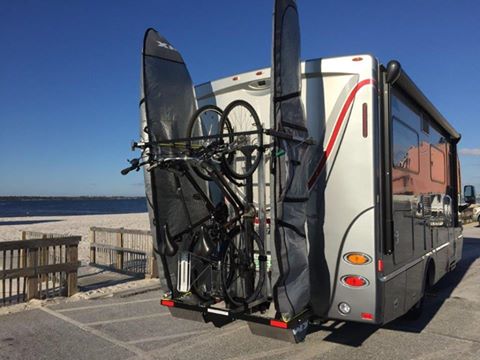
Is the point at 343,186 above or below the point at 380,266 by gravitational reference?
above

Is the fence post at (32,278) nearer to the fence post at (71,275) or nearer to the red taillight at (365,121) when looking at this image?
the fence post at (71,275)

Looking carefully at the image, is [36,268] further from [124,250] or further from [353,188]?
[353,188]

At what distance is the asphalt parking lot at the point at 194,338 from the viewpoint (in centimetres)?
523

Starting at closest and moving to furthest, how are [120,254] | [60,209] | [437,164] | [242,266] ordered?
[242,266], [437,164], [120,254], [60,209]

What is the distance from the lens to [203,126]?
5859mm

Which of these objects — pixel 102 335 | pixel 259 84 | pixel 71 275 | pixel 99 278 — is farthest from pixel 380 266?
pixel 99 278

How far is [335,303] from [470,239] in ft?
55.1

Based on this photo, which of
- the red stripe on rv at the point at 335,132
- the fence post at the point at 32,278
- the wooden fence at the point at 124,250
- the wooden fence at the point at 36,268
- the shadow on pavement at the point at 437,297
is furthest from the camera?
the wooden fence at the point at 124,250

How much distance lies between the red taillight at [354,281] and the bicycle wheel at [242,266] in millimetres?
863

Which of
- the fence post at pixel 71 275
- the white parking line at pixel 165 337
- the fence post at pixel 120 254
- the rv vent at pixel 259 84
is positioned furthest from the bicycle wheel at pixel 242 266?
the fence post at pixel 120 254

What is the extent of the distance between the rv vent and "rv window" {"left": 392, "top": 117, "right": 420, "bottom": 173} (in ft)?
4.98

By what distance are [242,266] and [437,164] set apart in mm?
4622

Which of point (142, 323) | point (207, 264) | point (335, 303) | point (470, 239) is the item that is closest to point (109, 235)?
point (142, 323)

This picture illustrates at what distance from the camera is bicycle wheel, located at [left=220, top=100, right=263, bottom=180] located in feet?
16.3
